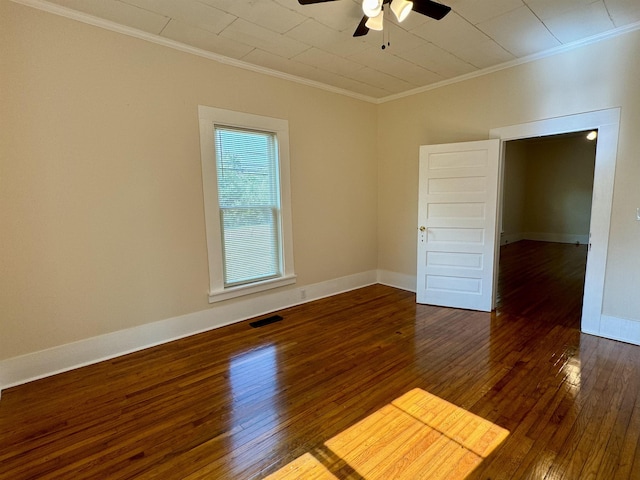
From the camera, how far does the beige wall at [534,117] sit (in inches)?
117

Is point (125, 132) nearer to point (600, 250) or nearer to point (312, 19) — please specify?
point (312, 19)

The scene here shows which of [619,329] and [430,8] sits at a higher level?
[430,8]

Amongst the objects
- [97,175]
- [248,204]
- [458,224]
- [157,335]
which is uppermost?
[97,175]

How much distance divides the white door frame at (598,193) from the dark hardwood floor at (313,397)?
0.34 metres

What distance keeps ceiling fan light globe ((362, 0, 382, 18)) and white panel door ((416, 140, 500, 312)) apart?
2302 millimetres

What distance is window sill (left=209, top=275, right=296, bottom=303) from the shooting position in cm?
352

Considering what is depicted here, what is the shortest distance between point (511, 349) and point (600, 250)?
1.37 meters

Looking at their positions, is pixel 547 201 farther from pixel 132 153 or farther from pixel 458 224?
pixel 132 153

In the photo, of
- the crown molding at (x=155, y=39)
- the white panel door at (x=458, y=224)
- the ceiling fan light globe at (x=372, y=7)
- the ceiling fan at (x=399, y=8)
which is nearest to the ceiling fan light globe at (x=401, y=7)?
the ceiling fan at (x=399, y=8)

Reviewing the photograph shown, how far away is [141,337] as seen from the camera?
10.1 ft

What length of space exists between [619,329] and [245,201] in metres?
4.01

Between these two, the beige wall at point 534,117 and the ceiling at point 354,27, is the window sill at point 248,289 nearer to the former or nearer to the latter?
the beige wall at point 534,117

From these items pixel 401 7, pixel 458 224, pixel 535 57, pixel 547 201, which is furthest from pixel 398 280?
pixel 547 201

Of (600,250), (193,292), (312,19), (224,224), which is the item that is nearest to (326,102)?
(312,19)
